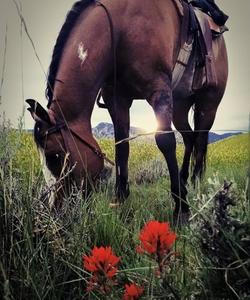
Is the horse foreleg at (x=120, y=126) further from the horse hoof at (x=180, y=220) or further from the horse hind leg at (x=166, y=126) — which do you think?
the horse hoof at (x=180, y=220)

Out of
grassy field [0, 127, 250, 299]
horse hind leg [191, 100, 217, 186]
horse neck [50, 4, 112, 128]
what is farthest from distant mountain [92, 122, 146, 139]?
grassy field [0, 127, 250, 299]

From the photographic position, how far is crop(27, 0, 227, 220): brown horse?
4.75 ft

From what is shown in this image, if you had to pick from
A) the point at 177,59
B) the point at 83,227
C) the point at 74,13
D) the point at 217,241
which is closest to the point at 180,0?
the point at 177,59

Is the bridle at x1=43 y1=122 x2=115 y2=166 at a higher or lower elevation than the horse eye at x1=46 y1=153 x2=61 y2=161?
higher

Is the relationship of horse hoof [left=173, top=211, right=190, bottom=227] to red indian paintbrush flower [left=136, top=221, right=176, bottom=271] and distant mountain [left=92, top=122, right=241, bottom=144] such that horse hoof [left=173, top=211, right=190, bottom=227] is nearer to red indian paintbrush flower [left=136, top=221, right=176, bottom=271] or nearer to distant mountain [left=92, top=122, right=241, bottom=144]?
distant mountain [left=92, top=122, right=241, bottom=144]

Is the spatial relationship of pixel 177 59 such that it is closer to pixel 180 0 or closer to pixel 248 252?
pixel 180 0

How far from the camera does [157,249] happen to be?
555 mm

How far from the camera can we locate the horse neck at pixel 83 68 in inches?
58.1

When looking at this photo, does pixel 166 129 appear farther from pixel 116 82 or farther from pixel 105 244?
pixel 105 244

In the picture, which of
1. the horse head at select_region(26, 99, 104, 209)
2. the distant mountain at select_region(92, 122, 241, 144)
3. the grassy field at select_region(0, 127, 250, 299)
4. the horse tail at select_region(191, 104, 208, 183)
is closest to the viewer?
the grassy field at select_region(0, 127, 250, 299)

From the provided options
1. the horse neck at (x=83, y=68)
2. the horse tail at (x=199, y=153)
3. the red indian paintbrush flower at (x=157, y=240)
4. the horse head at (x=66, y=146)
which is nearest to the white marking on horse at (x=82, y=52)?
the horse neck at (x=83, y=68)

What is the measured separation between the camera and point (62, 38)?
59.9 inches

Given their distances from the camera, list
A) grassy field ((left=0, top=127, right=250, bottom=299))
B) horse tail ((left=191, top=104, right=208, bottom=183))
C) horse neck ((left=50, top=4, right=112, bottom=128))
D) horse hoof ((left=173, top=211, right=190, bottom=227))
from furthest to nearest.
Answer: horse tail ((left=191, top=104, right=208, bottom=183)) → horse neck ((left=50, top=4, right=112, bottom=128)) → horse hoof ((left=173, top=211, right=190, bottom=227)) → grassy field ((left=0, top=127, right=250, bottom=299))

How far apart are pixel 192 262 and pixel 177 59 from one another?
104 cm
